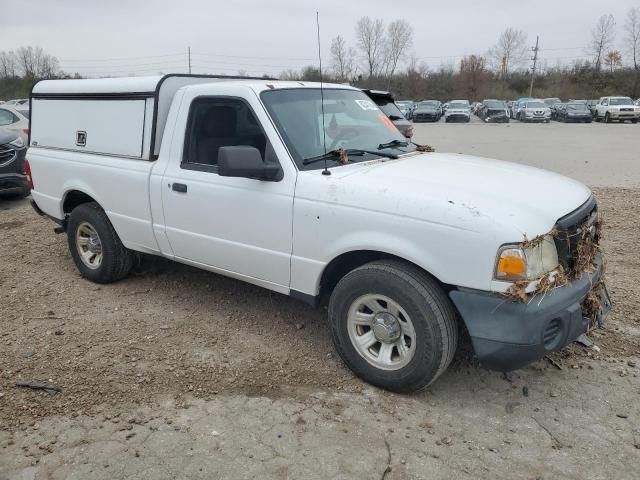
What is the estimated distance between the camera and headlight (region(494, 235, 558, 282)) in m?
2.96

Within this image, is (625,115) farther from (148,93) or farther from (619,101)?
(148,93)

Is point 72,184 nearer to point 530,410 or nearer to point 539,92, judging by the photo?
point 530,410

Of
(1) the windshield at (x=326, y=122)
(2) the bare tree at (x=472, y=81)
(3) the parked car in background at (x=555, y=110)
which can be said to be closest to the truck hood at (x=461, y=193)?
(1) the windshield at (x=326, y=122)

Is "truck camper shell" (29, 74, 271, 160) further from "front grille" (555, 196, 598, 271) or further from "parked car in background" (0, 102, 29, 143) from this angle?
"parked car in background" (0, 102, 29, 143)

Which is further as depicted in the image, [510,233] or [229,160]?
[229,160]

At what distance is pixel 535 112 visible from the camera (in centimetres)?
3828

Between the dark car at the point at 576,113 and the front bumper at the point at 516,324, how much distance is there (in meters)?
38.6

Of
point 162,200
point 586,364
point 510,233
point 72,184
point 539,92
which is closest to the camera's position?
point 510,233

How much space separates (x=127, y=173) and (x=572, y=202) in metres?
3.48

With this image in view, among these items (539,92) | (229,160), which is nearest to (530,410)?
(229,160)

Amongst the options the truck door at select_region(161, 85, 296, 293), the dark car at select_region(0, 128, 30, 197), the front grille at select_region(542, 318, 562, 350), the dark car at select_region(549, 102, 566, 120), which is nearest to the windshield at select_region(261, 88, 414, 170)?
the truck door at select_region(161, 85, 296, 293)

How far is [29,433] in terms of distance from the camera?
3.21m

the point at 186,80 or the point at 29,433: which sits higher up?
the point at 186,80

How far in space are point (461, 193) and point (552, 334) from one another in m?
0.94
